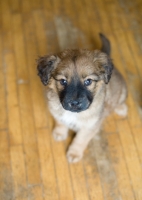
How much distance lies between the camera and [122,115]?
132 inches

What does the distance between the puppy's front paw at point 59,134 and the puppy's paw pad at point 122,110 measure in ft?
2.44

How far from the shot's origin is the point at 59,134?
3145 millimetres

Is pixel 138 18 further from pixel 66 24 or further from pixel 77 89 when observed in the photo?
pixel 77 89

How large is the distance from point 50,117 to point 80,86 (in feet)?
3.59

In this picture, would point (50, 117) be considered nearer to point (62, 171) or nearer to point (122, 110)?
point (62, 171)

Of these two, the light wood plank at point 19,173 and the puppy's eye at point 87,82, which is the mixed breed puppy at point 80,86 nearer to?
the puppy's eye at point 87,82

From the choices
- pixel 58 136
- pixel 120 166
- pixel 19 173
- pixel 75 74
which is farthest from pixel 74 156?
pixel 75 74

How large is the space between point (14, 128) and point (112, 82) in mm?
1364

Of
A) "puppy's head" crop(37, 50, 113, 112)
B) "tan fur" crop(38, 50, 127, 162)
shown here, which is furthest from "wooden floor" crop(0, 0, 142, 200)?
"puppy's head" crop(37, 50, 113, 112)

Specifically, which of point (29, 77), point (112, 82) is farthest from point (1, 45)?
point (112, 82)

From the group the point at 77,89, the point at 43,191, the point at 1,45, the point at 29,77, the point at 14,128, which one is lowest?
the point at 43,191

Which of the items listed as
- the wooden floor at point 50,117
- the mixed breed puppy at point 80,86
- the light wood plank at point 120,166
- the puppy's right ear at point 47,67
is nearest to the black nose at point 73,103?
the mixed breed puppy at point 80,86

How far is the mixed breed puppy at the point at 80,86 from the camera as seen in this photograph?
2379 mm

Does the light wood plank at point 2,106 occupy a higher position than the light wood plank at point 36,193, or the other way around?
the light wood plank at point 2,106
